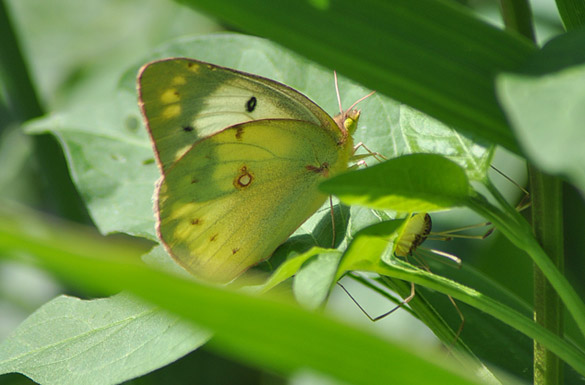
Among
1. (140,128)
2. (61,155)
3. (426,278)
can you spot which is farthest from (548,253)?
(61,155)

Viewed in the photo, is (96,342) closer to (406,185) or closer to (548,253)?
(406,185)

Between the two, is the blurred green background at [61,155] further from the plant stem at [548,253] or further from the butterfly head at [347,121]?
the plant stem at [548,253]

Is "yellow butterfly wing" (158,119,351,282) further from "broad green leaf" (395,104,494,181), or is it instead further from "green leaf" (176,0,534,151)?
"green leaf" (176,0,534,151)

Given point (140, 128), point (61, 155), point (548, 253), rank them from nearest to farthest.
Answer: point (548, 253), point (140, 128), point (61, 155)

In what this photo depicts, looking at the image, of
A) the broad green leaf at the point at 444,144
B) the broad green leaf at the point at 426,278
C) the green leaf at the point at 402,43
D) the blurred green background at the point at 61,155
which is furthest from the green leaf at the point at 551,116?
the blurred green background at the point at 61,155

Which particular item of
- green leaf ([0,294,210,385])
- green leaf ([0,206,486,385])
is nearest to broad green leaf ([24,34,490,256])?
green leaf ([0,294,210,385])
